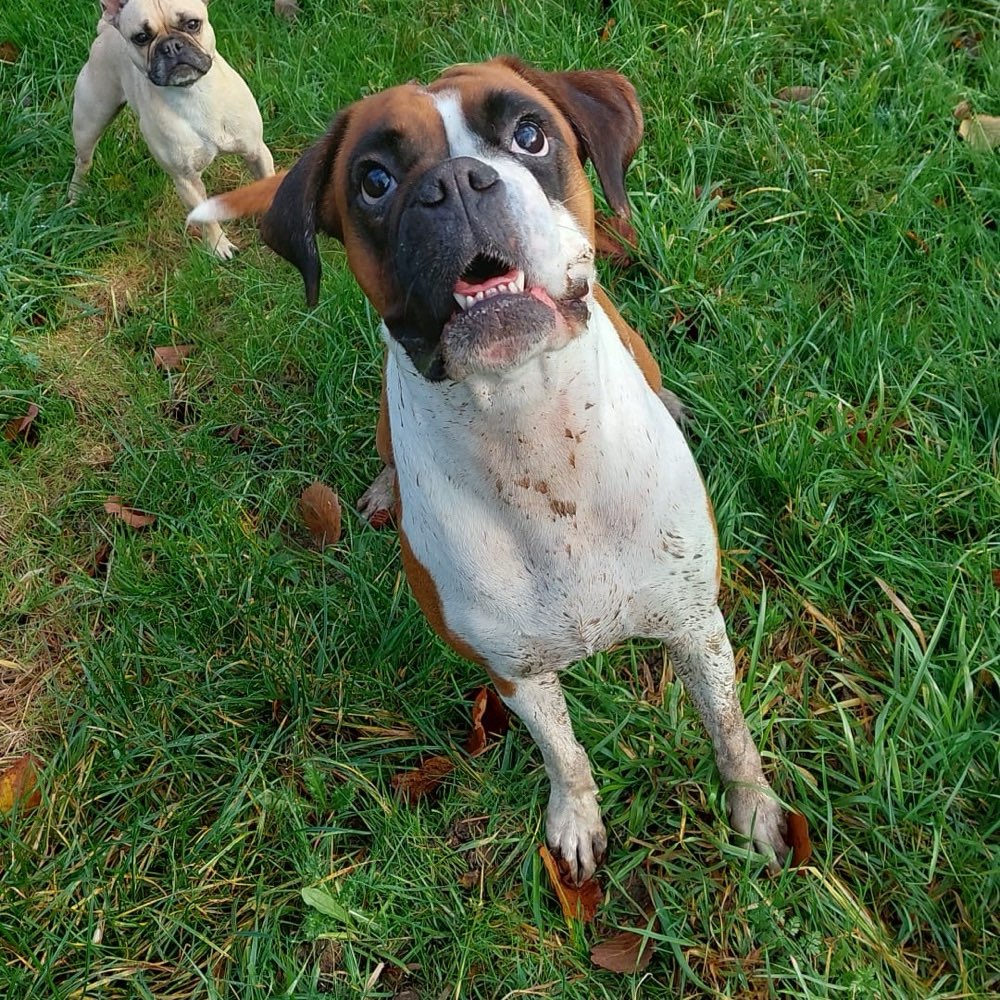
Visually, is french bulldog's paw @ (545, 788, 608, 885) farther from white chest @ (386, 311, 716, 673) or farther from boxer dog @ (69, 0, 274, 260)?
boxer dog @ (69, 0, 274, 260)

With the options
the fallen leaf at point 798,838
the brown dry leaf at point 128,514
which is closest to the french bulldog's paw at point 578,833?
the fallen leaf at point 798,838

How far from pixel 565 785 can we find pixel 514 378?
1.22 meters

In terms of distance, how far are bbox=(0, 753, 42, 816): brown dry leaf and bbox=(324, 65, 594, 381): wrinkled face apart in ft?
6.41

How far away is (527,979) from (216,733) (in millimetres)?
1155

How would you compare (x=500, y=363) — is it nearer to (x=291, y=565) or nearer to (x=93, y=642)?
(x=291, y=565)

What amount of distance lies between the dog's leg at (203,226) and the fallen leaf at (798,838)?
3264mm

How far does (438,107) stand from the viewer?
6.34 ft

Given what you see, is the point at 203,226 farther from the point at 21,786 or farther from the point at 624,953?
the point at 624,953

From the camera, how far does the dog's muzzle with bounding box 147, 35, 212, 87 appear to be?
383 cm

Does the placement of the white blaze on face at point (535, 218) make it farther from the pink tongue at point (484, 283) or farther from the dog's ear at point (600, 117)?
the dog's ear at point (600, 117)

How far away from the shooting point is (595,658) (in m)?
2.84

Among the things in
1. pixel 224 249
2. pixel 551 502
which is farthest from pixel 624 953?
pixel 224 249

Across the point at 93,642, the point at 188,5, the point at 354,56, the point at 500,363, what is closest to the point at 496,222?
the point at 500,363

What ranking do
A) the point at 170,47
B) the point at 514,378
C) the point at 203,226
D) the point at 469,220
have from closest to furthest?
the point at 469,220, the point at 514,378, the point at 170,47, the point at 203,226
